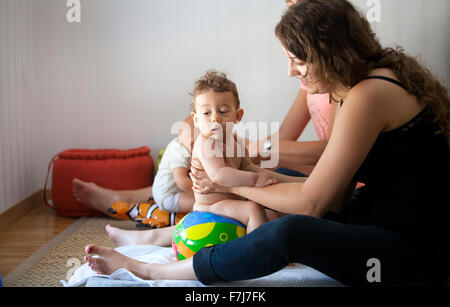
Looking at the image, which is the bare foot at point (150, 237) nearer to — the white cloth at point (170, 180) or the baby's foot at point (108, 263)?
the white cloth at point (170, 180)

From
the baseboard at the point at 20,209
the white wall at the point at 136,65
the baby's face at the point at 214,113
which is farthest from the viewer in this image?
the white wall at the point at 136,65

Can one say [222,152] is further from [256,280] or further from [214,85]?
[256,280]

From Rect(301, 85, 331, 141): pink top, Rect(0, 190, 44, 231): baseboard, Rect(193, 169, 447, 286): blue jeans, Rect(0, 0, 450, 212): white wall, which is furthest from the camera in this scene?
Rect(0, 0, 450, 212): white wall

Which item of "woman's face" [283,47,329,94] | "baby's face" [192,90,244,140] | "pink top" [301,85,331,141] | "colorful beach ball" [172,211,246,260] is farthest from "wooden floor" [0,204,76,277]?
"pink top" [301,85,331,141]

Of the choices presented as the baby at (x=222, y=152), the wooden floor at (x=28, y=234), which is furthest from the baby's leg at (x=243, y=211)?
the wooden floor at (x=28, y=234)

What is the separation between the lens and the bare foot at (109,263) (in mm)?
1636

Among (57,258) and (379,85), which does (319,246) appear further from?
(57,258)

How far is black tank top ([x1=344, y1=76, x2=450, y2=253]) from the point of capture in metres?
1.34

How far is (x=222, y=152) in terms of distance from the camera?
174 cm

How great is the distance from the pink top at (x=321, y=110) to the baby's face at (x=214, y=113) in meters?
0.69

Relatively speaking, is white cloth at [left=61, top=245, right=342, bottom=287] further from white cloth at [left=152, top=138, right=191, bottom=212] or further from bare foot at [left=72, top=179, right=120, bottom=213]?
bare foot at [left=72, top=179, right=120, bottom=213]

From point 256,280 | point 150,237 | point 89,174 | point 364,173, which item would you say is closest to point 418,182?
point 364,173

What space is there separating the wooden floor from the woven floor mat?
52 millimetres

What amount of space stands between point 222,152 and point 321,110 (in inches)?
32.6
